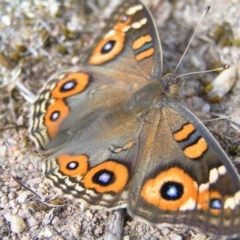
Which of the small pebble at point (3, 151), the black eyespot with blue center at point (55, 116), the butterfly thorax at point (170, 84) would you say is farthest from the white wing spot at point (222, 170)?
the small pebble at point (3, 151)

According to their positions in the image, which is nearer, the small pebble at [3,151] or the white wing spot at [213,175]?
the white wing spot at [213,175]

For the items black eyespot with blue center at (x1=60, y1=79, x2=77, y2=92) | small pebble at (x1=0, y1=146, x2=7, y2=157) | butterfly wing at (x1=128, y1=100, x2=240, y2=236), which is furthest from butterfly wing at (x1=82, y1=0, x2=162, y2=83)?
small pebble at (x1=0, y1=146, x2=7, y2=157)

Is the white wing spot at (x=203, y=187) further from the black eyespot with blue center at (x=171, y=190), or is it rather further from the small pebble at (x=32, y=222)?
the small pebble at (x=32, y=222)

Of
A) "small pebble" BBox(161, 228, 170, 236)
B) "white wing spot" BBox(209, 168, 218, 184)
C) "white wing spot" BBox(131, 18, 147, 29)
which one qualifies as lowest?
"small pebble" BBox(161, 228, 170, 236)

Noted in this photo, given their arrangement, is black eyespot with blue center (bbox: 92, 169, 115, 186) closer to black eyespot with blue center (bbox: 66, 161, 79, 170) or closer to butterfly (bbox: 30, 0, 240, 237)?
butterfly (bbox: 30, 0, 240, 237)

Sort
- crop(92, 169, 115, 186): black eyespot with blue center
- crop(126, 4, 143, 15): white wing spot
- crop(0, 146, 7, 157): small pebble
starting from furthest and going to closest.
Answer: crop(126, 4, 143, 15): white wing spot < crop(0, 146, 7, 157): small pebble < crop(92, 169, 115, 186): black eyespot with blue center

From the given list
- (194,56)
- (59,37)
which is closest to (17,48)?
(59,37)

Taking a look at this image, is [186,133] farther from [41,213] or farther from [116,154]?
[41,213]
